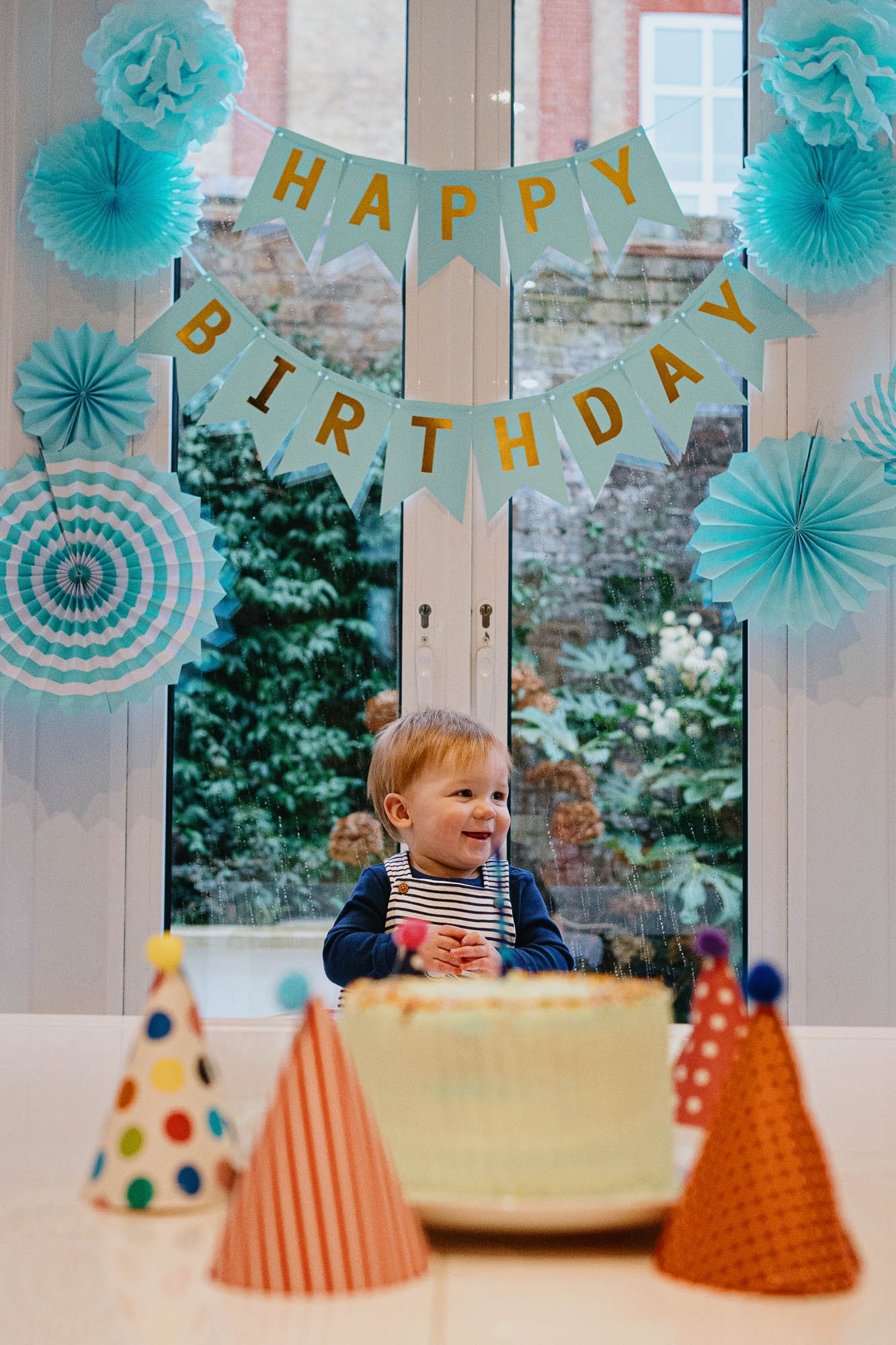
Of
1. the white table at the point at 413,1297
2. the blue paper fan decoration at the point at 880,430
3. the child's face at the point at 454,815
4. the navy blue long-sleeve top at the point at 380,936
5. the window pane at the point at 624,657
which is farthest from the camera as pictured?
the window pane at the point at 624,657

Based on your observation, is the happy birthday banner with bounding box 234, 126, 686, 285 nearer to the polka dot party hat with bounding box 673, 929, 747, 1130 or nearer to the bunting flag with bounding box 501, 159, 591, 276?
the bunting flag with bounding box 501, 159, 591, 276

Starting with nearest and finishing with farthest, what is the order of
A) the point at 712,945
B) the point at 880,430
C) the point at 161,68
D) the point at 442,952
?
the point at 712,945, the point at 442,952, the point at 161,68, the point at 880,430

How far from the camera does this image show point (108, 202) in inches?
104

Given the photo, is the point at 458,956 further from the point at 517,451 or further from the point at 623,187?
the point at 623,187

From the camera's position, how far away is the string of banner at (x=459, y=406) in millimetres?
2715

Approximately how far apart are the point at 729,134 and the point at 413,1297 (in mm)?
2802

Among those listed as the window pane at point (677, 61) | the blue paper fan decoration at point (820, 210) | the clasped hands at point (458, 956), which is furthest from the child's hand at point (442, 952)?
the window pane at point (677, 61)

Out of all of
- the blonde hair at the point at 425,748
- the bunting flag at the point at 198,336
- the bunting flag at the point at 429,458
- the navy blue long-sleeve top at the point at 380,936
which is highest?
the bunting flag at the point at 198,336

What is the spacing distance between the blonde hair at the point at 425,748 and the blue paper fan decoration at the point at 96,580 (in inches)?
29.1

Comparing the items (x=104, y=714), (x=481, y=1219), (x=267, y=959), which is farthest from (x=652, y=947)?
(x=481, y=1219)

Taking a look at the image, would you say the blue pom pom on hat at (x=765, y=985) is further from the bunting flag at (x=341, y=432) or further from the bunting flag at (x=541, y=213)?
the bunting flag at (x=541, y=213)

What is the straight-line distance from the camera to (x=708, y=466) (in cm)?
283

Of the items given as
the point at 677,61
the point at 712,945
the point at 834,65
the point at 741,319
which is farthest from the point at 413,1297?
the point at 677,61

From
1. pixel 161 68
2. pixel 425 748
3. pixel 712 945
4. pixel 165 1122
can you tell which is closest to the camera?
pixel 165 1122
